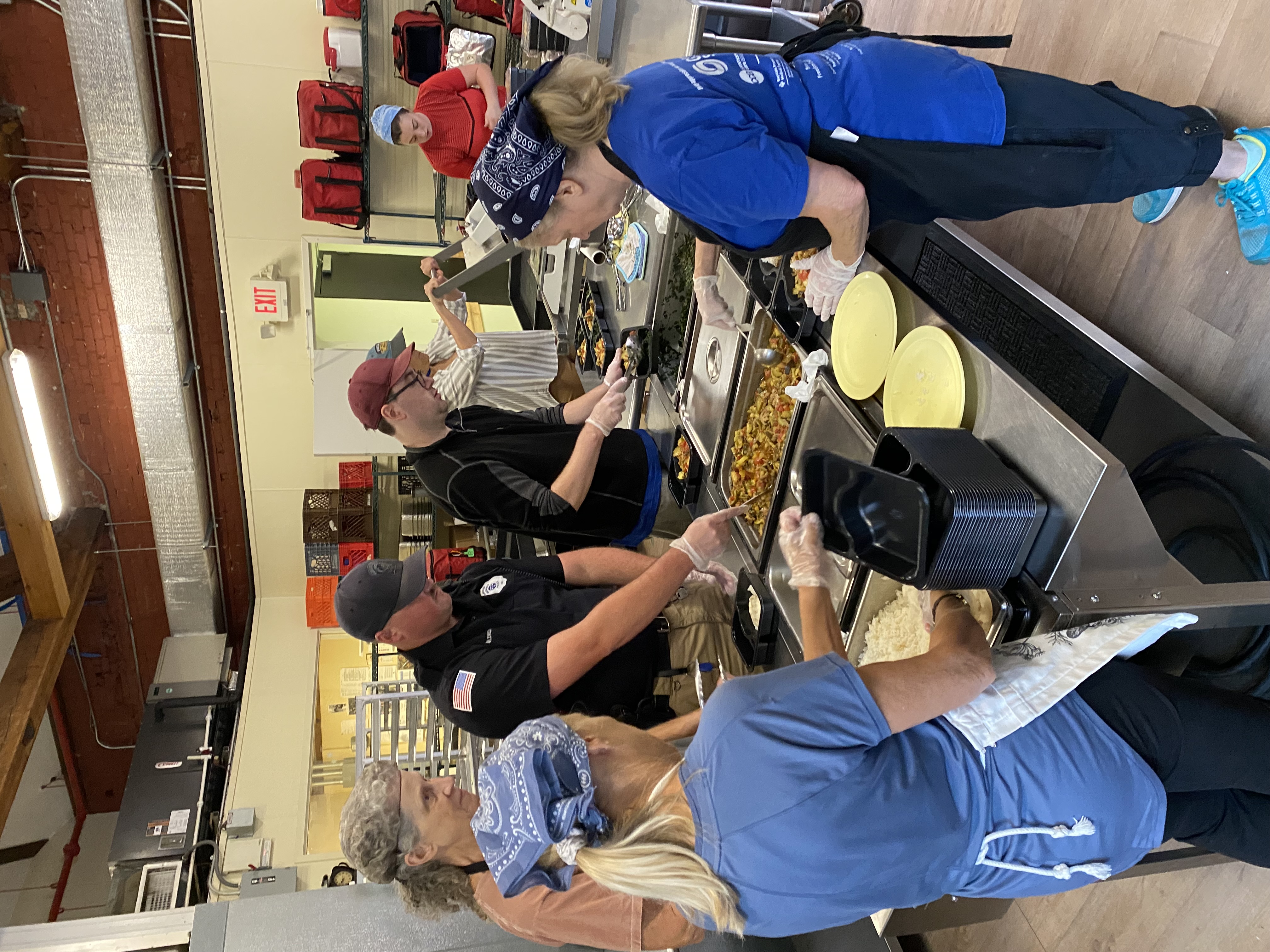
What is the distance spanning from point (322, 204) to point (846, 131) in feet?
16.0

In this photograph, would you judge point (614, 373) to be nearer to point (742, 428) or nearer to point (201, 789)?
point (742, 428)

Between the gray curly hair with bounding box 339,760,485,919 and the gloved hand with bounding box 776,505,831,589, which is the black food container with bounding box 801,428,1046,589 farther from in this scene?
the gray curly hair with bounding box 339,760,485,919

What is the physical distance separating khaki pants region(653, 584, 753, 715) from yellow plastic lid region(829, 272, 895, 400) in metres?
0.88

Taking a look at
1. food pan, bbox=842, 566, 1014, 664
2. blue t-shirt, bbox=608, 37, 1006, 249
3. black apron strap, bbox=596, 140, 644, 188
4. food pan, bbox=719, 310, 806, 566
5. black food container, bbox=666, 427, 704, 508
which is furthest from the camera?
black food container, bbox=666, 427, 704, 508

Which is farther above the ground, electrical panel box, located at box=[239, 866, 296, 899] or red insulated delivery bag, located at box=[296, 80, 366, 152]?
red insulated delivery bag, located at box=[296, 80, 366, 152]

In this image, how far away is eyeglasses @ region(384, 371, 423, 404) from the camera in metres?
2.65

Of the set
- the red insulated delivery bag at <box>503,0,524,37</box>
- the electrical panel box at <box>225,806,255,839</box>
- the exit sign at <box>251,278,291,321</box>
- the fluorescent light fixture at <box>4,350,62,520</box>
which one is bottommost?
the electrical panel box at <box>225,806,255,839</box>

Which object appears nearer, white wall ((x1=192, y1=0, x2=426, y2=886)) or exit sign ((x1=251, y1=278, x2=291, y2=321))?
white wall ((x1=192, y1=0, x2=426, y2=886))

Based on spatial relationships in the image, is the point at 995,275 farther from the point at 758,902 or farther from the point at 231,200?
the point at 231,200

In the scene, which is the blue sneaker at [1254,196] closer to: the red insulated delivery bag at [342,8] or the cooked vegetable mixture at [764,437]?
the cooked vegetable mixture at [764,437]

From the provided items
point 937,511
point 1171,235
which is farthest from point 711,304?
point 937,511

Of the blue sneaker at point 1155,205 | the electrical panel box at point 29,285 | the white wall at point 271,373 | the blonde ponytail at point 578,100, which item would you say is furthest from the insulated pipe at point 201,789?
the blue sneaker at point 1155,205

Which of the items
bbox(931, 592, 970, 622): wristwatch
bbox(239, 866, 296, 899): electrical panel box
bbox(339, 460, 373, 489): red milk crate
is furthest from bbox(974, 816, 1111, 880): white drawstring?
bbox(339, 460, 373, 489): red milk crate

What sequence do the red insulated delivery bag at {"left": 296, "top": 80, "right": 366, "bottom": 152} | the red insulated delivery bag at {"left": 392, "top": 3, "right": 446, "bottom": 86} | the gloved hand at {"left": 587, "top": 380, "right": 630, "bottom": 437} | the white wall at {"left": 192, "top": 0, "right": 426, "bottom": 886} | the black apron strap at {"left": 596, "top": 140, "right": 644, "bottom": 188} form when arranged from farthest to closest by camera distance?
the white wall at {"left": 192, "top": 0, "right": 426, "bottom": 886} → the red insulated delivery bag at {"left": 296, "top": 80, "right": 366, "bottom": 152} → the red insulated delivery bag at {"left": 392, "top": 3, "right": 446, "bottom": 86} → the gloved hand at {"left": 587, "top": 380, "right": 630, "bottom": 437} → the black apron strap at {"left": 596, "top": 140, "right": 644, "bottom": 188}
